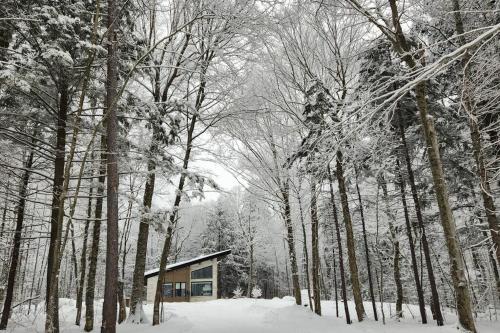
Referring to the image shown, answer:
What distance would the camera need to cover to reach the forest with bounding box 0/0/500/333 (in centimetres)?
675

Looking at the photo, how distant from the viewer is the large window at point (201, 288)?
110 ft

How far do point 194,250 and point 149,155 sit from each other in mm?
41463

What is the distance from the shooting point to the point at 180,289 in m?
33.9

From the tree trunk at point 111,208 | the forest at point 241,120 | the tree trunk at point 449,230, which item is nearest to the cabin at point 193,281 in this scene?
the forest at point 241,120

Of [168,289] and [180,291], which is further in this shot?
[168,289]

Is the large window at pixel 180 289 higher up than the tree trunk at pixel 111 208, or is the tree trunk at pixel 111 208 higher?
the tree trunk at pixel 111 208

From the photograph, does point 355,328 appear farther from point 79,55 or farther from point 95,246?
point 79,55

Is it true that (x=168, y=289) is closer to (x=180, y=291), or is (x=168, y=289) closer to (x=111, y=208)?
(x=180, y=291)

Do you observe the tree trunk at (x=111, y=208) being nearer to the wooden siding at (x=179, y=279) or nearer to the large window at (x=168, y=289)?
the wooden siding at (x=179, y=279)

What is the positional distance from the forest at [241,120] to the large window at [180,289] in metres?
14.7

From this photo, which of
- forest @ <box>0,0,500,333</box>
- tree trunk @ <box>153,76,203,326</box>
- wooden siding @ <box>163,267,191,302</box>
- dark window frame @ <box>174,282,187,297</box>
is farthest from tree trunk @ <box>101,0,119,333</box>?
dark window frame @ <box>174,282,187,297</box>

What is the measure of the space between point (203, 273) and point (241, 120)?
23.5 meters

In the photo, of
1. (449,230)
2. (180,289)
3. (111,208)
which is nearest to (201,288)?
(180,289)

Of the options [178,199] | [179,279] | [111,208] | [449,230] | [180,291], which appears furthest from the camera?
[179,279]
